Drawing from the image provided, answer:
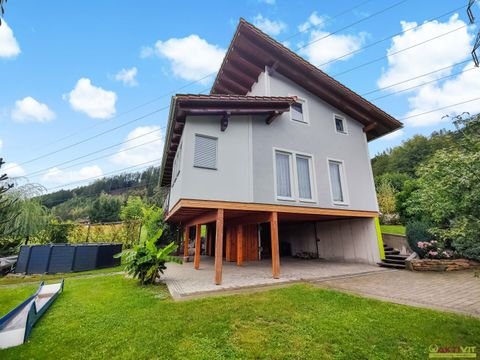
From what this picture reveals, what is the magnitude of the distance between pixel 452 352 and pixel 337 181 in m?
8.03

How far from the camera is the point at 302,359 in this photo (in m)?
2.93

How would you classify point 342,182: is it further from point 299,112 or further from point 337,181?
point 299,112

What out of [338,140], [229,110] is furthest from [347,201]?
[229,110]

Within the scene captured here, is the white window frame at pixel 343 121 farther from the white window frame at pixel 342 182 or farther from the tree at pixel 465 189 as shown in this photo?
the tree at pixel 465 189

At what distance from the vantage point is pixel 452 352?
3.03 m

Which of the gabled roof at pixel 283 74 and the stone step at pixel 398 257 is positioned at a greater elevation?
the gabled roof at pixel 283 74

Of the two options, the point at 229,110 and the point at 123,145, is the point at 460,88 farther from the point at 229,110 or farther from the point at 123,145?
the point at 123,145

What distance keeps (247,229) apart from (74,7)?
15.3 meters

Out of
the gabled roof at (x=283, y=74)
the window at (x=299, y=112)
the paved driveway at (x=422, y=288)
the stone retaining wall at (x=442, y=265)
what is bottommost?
the paved driveway at (x=422, y=288)

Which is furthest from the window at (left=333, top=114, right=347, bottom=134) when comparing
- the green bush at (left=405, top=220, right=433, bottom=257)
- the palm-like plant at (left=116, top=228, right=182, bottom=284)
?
the palm-like plant at (left=116, top=228, right=182, bottom=284)

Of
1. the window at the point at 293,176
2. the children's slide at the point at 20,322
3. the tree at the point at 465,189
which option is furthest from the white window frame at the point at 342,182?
the children's slide at the point at 20,322

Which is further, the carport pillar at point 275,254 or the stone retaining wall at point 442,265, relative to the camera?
the stone retaining wall at point 442,265

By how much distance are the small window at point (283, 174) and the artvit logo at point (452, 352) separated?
5846mm

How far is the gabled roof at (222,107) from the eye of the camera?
723 cm
